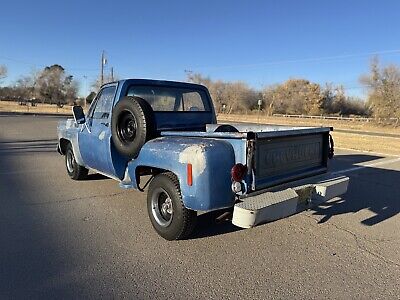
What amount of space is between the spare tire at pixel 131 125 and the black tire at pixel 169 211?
2.10 feet

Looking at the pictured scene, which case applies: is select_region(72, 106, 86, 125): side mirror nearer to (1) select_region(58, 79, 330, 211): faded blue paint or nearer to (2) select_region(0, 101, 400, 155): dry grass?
(1) select_region(58, 79, 330, 211): faded blue paint

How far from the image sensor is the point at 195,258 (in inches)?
143

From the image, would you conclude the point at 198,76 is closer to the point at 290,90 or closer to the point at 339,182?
the point at 290,90

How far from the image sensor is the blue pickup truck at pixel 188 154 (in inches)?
138

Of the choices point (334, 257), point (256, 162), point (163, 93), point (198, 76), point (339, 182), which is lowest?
point (334, 257)

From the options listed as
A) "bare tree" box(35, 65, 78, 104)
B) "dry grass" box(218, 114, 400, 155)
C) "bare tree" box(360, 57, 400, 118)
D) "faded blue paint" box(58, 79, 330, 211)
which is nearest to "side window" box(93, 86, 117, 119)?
"faded blue paint" box(58, 79, 330, 211)

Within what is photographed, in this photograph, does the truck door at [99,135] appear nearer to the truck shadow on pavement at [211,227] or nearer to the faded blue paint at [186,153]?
the faded blue paint at [186,153]

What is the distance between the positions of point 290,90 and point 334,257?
83.4 meters

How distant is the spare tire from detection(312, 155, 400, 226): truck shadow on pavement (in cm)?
258

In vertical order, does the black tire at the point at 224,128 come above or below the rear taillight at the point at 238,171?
above

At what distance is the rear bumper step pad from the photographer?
3293mm

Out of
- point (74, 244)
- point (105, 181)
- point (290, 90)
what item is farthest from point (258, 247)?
point (290, 90)

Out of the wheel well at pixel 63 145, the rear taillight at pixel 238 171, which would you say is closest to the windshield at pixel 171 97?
the rear taillight at pixel 238 171

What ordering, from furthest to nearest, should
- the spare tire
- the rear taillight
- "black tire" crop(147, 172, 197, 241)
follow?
1. the spare tire
2. "black tire" crop(147, 172, 197, 241)
3. the rear taillight
